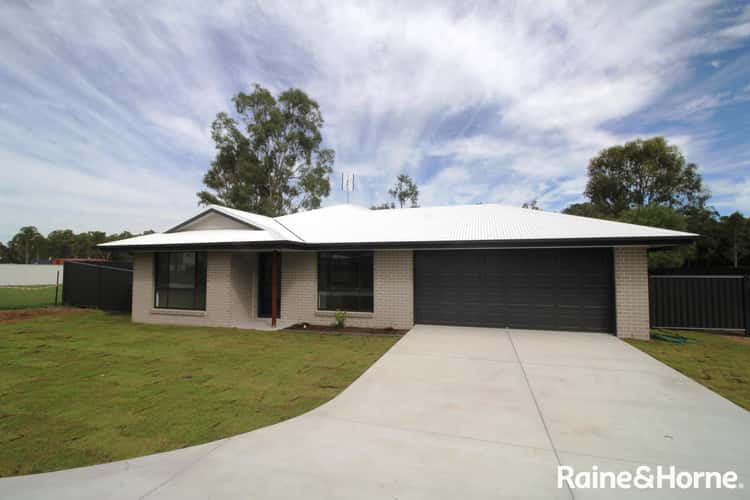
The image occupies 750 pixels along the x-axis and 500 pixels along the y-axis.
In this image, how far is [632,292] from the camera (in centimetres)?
900

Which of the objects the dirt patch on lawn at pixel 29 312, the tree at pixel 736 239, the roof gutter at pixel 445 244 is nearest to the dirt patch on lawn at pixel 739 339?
the roof gutter at pixel 445 244

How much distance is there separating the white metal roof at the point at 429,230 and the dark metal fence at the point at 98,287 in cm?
393

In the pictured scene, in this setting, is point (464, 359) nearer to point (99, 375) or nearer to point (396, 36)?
point (99, 375)

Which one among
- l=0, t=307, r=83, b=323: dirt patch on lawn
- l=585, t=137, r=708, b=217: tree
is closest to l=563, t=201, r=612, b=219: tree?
l=585, t=137, r=708, b=217: tree

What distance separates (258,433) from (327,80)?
2253cm

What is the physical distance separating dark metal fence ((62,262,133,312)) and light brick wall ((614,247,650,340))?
18.7 m

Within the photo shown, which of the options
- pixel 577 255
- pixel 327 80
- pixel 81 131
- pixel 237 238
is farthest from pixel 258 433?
pixel 327 80

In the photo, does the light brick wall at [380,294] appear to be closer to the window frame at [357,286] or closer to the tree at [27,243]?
the window frame at [357,286]

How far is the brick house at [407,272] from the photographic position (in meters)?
9.24

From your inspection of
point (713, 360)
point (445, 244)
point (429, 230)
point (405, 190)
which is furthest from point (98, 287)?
point (405, 190)

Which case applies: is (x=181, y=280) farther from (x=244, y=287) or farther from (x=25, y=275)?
(x=25, y=275)

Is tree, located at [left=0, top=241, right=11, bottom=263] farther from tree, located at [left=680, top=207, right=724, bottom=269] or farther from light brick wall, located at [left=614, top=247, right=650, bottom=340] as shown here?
tree, located at [left=680, top=207, right=724, bottom=269]

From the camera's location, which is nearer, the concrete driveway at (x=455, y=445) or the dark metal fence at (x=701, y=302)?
the concrete driveway at (x=455, y=445)

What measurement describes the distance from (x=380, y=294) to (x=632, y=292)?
23.6 ft
